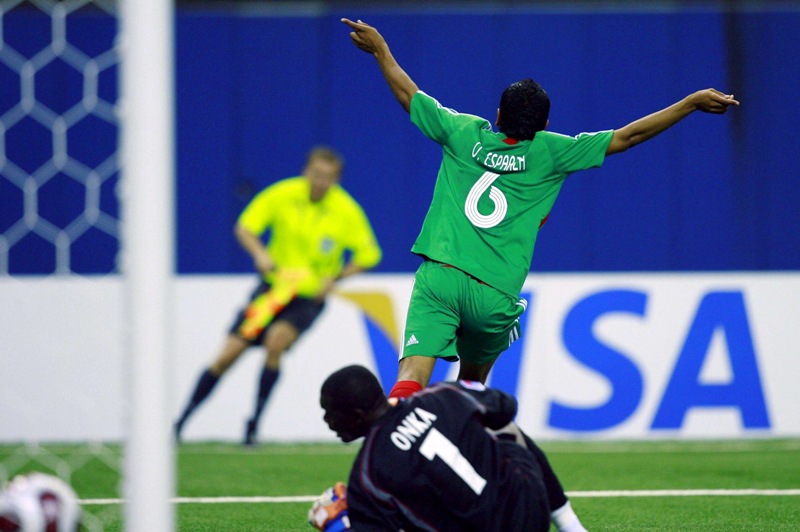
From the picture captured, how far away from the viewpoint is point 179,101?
981 cm

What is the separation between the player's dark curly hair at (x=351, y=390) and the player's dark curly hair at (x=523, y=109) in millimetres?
1728

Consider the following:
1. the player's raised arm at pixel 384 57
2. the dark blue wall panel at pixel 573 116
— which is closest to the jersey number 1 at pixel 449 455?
the player's raised arm at pixel 384 57

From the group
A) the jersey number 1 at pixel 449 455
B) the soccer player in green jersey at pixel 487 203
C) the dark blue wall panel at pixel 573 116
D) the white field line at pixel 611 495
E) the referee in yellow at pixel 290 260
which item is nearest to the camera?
the jersey number 1 at pixel 449 455

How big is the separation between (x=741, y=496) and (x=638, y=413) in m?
2.98

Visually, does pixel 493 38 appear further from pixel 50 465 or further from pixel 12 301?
pixel 50 465

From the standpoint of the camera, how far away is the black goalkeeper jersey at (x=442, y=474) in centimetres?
337

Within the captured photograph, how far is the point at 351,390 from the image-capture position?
3.41 m

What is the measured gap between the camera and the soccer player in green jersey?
15.6 ft

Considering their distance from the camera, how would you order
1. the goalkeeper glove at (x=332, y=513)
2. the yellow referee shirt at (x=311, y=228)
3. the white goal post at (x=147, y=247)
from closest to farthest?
the white goal post at (x=147, y=247), the goalkeeper glove at (x=332, y=513), the yellow referee shirt at (x=311, y=228)

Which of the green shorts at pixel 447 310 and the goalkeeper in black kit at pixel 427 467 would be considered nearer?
the goalkeeper in black kit at pixel 427 467

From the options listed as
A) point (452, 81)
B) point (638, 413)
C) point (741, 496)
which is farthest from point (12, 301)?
point (741, 496)

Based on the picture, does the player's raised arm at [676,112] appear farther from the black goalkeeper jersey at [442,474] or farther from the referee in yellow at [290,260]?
the referee in yellow at [290,260]

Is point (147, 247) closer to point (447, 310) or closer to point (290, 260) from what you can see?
point (447, 310)

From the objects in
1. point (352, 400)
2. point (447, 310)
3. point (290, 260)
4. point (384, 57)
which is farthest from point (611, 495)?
point (290, 260)
